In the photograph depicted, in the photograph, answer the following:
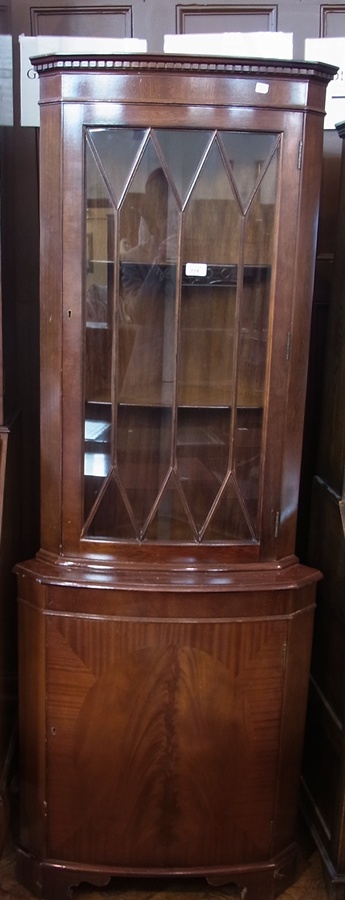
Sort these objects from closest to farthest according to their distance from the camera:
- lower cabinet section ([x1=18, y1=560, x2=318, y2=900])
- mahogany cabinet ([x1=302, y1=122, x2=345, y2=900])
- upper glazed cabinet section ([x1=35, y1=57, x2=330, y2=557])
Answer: upper glazed cabinet section ([x1=35, y1=57, x2=330, y2=557]) < lower cabinet section ([x1=18, y1=560, x2=318, y2=900]) < mahogany cabinet ([x1=302, y1=122, x2=345, y2=900])

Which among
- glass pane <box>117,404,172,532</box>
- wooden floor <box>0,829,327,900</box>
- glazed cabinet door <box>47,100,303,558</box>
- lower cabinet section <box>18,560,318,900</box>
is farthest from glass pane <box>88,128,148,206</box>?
wooden floor <box>0,829,327,900</box>

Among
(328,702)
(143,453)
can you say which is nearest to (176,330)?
(143,453)

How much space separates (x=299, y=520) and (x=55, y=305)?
2.67 feet

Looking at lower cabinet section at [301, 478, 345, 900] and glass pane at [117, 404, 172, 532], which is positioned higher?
glass pane at [117, 404, 172, 532]

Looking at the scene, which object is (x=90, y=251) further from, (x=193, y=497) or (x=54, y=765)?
(x=54, y=765)

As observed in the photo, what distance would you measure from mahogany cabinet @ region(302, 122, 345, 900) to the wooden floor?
2.2 inches

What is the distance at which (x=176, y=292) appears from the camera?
134cm

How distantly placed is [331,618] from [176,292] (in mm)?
734

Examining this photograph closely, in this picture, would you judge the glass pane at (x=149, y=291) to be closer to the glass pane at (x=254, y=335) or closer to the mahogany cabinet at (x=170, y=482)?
the mahogany cabinet at (x=170, y=482)

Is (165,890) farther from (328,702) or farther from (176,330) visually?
(176,330)

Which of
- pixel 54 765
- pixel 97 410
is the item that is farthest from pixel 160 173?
pixel 54 765

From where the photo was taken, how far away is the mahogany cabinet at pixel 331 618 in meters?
1.47

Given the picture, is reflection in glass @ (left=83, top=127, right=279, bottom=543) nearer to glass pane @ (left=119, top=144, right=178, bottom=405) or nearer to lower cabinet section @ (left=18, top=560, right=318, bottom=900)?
glass pane @ (left=119, top=144, right=178, bottom=405)

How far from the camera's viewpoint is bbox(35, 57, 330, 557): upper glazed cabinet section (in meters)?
1.25
